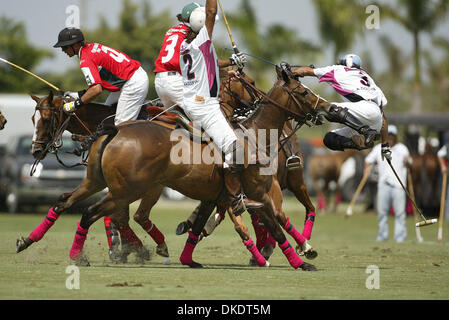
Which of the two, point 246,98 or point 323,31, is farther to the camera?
point 323,31

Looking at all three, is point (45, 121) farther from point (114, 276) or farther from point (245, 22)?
point (245, 22)

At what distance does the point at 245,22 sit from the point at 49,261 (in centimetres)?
3298

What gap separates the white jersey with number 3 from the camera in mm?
10172

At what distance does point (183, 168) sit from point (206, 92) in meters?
0.96

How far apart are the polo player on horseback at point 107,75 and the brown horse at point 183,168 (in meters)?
1.08

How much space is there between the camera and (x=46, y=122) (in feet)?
37.4

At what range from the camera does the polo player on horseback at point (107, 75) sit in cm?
1094

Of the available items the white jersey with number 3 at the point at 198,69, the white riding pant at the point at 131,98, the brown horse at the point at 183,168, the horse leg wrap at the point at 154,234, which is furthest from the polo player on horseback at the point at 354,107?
the horse leg wrap at the point at 154,234

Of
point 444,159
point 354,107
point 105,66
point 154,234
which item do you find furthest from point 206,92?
point 444,159

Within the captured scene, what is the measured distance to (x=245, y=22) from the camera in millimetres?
42969

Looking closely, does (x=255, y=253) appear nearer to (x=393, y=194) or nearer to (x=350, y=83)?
(x=350, y=83)

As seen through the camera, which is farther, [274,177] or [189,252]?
[274,177]

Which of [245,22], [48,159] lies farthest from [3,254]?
[245,22]

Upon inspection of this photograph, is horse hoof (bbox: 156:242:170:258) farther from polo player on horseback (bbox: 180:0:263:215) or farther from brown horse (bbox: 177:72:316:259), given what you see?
polo player on horseback (bbox: 180:0:263:215)
